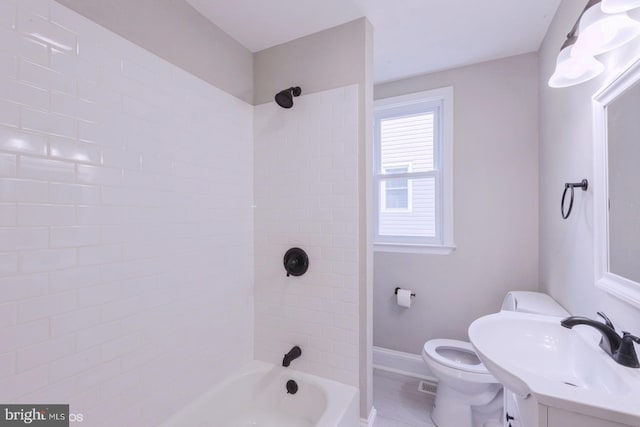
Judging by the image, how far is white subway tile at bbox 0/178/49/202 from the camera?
86 cm

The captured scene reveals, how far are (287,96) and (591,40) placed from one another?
1370 millimetres

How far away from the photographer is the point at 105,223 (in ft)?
3.64

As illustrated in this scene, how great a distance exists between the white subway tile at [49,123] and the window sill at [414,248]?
2.11 m

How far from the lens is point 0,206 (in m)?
0.85

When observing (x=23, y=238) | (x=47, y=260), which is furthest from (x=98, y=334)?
(x=23, y=238)

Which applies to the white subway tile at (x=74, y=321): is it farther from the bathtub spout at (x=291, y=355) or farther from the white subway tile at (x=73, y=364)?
the bathtub spout at (x=291, y=355)

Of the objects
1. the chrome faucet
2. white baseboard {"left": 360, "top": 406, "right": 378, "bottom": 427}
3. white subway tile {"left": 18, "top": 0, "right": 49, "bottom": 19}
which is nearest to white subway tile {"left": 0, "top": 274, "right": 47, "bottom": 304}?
white subway tile {"left": 18, "top": 0, "right": 49, "bottom": 19}

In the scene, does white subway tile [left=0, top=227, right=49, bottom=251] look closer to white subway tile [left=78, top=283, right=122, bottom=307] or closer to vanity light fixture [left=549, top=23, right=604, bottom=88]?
white subway tile [left=78, top=283, right=122, bottom=307]

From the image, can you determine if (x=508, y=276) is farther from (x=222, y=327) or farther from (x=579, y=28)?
(x=222, y=327)

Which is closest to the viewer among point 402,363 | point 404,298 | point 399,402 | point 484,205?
point 399,402

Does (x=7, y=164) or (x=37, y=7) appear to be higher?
(x=37, y=7)

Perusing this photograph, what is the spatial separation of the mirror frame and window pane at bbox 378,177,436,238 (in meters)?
1.20

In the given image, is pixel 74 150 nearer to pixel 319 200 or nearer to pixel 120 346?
pixel 120 346

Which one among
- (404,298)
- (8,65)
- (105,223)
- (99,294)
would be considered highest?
(8,65)
